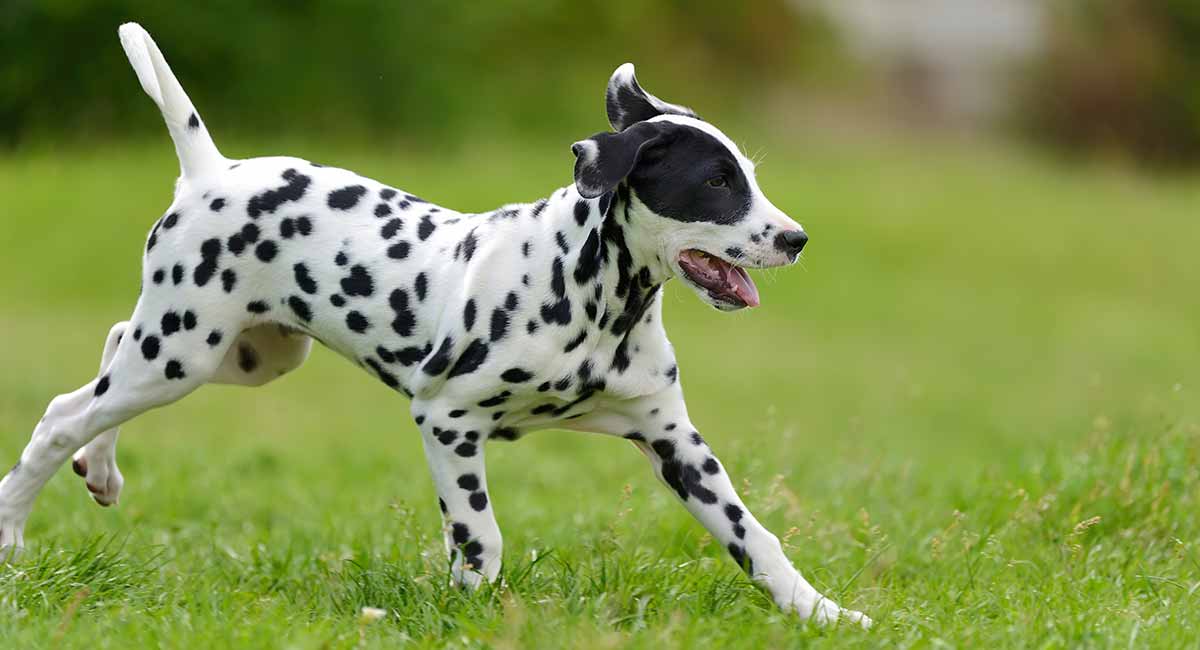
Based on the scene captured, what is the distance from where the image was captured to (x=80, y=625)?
173 inches

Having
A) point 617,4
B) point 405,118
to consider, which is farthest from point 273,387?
point 617,4

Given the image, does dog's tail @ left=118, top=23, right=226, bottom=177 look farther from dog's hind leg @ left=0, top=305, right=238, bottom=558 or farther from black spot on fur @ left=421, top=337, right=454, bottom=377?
black spot on fur @ left=421, top=337, right=454, bottom=377

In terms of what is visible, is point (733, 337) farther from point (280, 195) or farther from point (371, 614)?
point (371, 614)

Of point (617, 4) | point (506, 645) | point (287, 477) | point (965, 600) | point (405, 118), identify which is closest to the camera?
point (506, 645)

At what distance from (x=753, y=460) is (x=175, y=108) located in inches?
111

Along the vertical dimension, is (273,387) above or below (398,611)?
below

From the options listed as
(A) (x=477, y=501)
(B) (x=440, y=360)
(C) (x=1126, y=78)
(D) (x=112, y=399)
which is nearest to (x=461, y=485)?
(A) (x=477, y=501)

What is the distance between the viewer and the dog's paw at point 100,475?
18.2ft

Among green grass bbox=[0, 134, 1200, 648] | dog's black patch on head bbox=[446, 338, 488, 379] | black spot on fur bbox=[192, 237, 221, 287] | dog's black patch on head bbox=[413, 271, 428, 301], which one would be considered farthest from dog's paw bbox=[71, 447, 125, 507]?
dog's black patch on head bbox=[446, 338, 488, 379]

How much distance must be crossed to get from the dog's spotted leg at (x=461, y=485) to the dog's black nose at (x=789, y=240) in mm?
1092

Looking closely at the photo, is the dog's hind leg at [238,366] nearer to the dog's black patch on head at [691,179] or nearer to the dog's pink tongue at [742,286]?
the dog's black patch on head at [691,179]

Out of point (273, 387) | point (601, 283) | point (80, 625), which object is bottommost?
point (273, 387)

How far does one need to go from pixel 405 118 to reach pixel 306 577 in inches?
863

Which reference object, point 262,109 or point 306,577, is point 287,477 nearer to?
point 306,577
